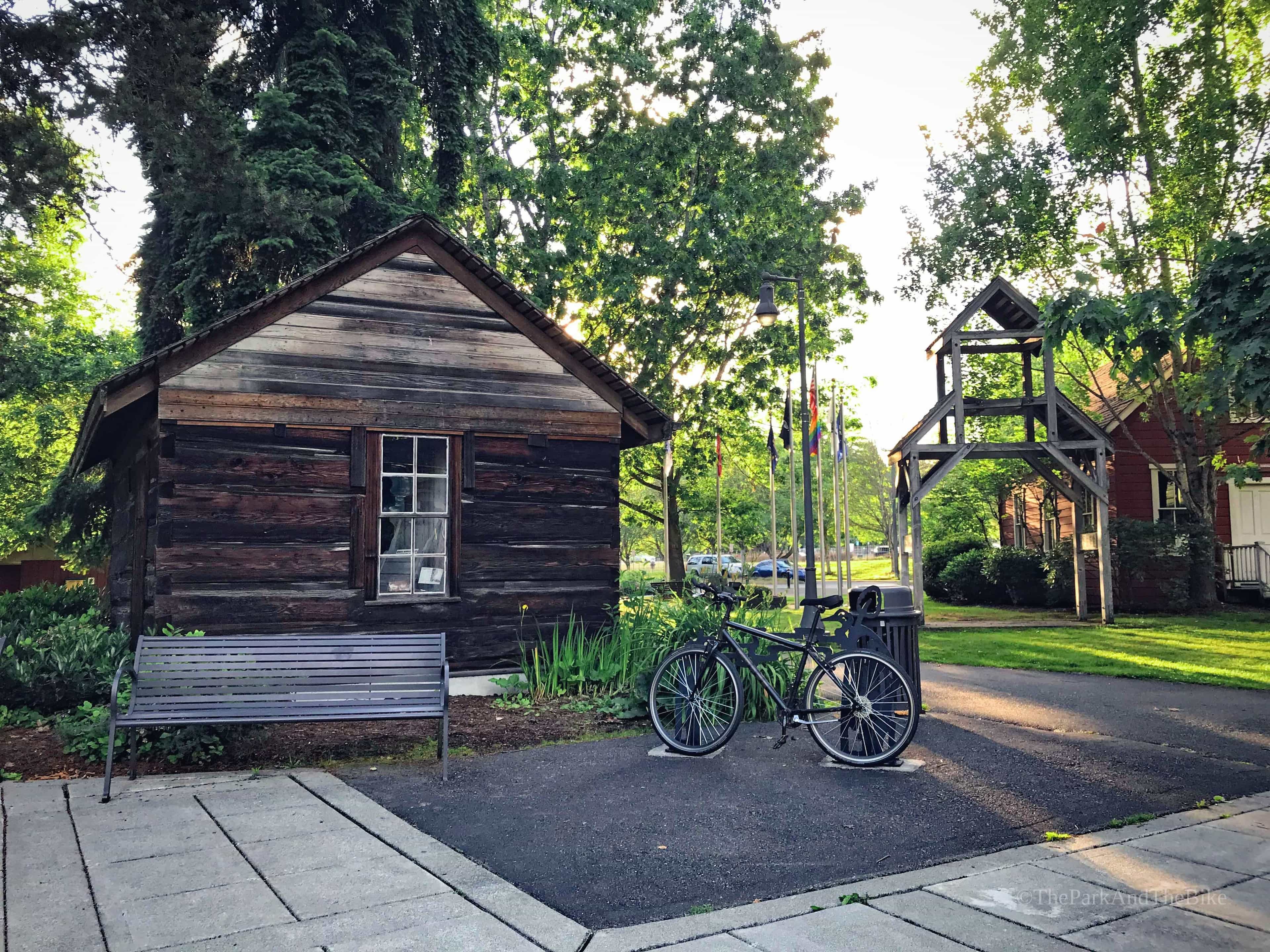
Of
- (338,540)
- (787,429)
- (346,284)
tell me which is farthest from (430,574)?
(787,429)

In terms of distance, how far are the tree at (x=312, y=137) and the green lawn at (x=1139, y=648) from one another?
39.0 ft

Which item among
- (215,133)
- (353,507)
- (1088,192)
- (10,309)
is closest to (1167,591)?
(1088,192)

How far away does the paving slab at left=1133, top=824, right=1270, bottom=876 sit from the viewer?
15.3 ft

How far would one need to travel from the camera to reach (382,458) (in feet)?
34.3

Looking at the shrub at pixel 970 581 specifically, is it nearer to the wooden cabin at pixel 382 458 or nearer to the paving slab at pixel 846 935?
the wooden cabin at pixel 382 458

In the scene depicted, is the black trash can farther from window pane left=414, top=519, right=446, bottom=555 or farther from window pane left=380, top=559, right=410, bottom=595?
window pane left=380, top=559, right=410, bottom=595

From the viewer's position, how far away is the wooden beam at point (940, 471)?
1933 cm

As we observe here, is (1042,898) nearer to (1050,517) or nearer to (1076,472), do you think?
(1076,472)

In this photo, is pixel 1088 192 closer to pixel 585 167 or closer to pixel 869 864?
pixel 585 167

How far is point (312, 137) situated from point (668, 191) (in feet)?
31.4

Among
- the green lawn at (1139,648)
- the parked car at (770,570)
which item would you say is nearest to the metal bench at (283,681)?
the green lawn at (1139,648)

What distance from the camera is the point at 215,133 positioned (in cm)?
952

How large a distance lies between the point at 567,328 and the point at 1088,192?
13554mm

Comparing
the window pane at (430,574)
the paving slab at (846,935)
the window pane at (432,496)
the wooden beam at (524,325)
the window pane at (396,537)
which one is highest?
the wooden beam at (524,325)
